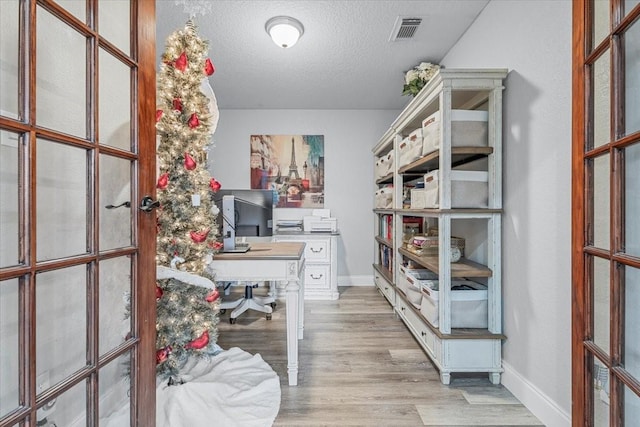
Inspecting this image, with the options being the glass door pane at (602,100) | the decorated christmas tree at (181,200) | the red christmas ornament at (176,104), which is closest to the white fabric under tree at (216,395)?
the decorated christmas tree at (181,200)

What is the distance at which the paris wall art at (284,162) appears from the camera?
4355 mm

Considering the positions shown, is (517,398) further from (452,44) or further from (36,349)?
(452,44)

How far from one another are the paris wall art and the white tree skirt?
8.63ft

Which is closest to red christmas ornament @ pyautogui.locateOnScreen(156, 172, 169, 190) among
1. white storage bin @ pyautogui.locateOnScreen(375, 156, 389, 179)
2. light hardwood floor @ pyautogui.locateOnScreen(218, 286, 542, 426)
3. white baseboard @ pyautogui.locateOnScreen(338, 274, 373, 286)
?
light hardwood floor @ pyautogui.locateOnScreen(218, 286, 542, 426)

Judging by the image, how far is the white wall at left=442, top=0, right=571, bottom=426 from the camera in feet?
4.69

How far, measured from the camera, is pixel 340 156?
173 inches

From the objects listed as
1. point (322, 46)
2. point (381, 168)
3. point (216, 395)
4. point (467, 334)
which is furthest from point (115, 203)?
point (381, 168)

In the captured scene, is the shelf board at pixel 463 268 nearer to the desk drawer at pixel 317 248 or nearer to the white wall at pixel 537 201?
the white wall at pixel 537 201

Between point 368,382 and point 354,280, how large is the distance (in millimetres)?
2477

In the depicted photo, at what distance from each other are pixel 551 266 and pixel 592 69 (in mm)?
957

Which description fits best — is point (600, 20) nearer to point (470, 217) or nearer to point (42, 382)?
point (470, 217)

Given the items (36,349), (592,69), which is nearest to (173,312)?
(36,349)

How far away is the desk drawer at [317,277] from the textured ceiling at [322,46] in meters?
2.16

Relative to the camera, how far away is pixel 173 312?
5.66 ft
